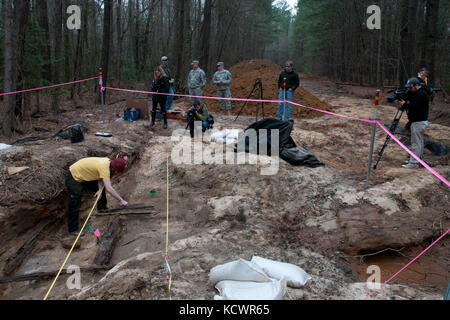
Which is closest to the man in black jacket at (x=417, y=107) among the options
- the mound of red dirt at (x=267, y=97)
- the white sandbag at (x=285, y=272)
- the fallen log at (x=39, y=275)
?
the white sandbag at (x=285, y=272)

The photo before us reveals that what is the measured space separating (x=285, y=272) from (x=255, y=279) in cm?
41

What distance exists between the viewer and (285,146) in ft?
23.2

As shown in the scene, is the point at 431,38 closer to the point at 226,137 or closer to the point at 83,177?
the point at 226,137

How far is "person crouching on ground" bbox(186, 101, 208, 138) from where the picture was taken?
8398 millimetres

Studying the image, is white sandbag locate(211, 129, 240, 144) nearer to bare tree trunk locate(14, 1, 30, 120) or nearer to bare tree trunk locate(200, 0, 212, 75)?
bare tree trunk locate(14, 1, 30, 120)

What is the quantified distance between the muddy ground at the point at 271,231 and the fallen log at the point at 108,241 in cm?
11

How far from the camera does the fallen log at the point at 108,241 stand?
4566 mm

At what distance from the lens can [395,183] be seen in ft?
18.2

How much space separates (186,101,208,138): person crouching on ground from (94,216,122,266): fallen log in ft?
11.9

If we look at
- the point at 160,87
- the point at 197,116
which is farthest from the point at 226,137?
the point at 160,87

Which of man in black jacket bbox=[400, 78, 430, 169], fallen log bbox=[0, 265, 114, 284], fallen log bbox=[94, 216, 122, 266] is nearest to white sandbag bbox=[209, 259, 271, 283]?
fallen log bbox=[0, 265, 114, 284]

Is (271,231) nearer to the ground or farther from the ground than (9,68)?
nearer to the ground
